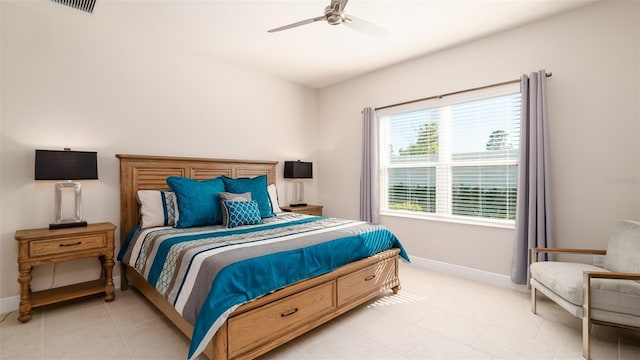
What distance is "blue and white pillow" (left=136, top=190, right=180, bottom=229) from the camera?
9.82ft

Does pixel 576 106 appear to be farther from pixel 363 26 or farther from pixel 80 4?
pixel 80 4

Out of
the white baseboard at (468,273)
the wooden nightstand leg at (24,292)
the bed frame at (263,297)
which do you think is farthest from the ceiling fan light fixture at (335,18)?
the wooden nightstand leg at (24,292)

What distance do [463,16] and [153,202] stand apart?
365 cm

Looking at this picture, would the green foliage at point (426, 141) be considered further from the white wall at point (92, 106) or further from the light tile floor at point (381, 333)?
the white wall at point (92, 106)

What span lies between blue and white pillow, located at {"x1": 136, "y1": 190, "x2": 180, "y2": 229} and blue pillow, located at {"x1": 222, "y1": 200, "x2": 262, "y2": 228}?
0.54 meters

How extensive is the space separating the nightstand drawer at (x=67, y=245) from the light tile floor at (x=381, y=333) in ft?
1.84

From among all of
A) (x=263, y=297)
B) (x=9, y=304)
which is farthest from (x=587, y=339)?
(x=9, y=304)

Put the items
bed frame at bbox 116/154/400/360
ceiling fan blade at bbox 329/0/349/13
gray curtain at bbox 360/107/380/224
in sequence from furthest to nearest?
gray curtain at bbox 360/107/380/224 < ceiling fan blade at bbox 329/0/349/13 < bed frame at bbox 116/154/400/360

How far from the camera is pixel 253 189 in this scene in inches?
137

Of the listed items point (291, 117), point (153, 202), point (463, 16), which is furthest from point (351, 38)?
point (153, 202)

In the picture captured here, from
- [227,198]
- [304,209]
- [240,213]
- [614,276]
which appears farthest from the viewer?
[304,209]

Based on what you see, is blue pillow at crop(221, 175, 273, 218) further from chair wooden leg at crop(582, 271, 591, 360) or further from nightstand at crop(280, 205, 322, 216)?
chair wooden leg at crop(582, 271, 591, 360)

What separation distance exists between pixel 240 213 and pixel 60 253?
1.52 m

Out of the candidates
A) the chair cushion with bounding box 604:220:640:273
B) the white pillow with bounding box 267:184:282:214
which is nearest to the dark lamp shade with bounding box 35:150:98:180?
the white pillow with bounding box 267:184:282:214
